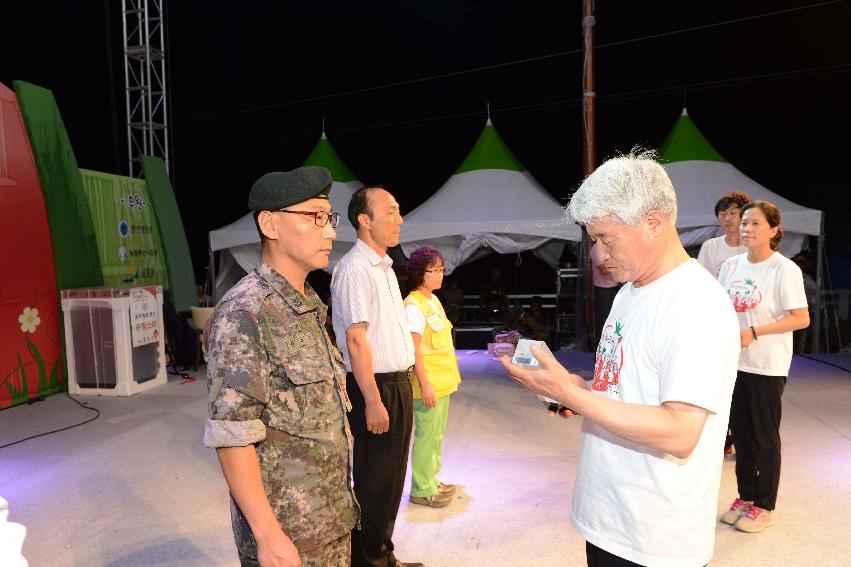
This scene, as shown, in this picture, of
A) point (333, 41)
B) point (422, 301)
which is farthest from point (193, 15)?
point (422, 301)

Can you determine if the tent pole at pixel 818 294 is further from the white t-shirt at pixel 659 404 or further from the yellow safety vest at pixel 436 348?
the white t-shirt at pixel 659 404

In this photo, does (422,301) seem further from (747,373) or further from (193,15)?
(193,15)

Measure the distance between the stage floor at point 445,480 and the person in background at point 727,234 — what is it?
1621mm

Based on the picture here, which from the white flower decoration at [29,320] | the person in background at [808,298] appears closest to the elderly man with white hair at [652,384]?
the white flower decoration at [29,320]

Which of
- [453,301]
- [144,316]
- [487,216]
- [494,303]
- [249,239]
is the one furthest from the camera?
[494,303]

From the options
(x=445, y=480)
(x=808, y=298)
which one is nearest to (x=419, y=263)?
(x=445, y=480)

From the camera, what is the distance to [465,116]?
650 inches

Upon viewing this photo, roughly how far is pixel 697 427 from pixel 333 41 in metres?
16.0

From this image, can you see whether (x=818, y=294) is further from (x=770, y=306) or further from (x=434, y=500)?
(x=434, y=500)

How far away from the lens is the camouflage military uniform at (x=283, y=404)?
1.48m

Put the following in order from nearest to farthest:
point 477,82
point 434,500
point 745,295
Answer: point 745,295
point 434,500
point 477,82

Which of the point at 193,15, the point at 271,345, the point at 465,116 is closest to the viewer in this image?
the point at 271,345

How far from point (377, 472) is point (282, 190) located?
5.45ft

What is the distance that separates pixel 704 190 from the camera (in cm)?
964
